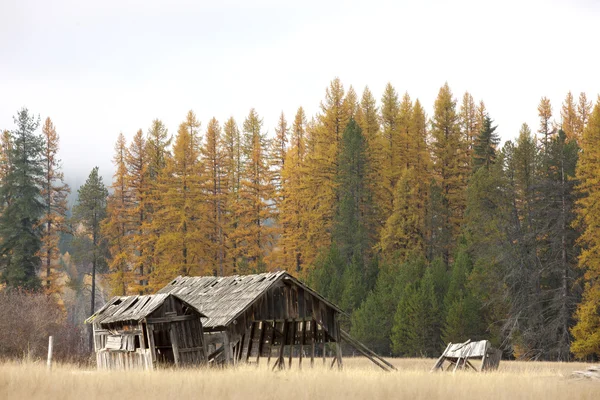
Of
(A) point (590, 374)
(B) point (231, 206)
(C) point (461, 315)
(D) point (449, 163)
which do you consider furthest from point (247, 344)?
(D) point (449, 163)

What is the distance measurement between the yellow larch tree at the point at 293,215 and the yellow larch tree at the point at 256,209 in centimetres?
129

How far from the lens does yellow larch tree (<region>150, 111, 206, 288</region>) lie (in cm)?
5791

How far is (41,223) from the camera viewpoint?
191 ft

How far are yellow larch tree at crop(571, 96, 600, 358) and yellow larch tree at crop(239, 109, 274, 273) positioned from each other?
2481 cm

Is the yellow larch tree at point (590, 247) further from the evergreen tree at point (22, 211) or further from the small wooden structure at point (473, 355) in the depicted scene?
the evergreen tree at point (22, 211)

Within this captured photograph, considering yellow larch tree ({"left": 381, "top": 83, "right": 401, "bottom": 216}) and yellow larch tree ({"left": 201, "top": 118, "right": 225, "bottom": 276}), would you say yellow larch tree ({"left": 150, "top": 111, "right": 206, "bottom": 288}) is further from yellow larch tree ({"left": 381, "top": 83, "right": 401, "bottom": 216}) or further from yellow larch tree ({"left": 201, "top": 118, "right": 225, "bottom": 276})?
→ yellow larch tree ({"left": 381, "top": 83, "right": 401, "bottom": 216})

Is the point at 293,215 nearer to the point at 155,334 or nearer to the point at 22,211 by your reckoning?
the point at 22,211

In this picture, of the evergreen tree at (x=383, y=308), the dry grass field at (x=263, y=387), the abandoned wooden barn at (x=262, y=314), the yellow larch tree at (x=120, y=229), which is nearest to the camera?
the dry grass field at (x=263, y=387)

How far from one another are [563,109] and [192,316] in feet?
197

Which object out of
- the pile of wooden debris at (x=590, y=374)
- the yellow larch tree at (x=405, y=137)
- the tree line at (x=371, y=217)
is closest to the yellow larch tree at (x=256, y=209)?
the tree line at (x=371, y=217)

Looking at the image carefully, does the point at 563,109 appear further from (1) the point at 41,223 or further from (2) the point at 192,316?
(2) the point at 192,316

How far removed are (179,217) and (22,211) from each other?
10.9 meters

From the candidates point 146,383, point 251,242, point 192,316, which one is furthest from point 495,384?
point 251,242

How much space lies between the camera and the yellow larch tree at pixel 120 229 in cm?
6016
